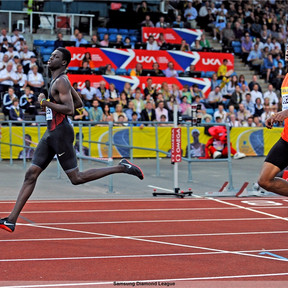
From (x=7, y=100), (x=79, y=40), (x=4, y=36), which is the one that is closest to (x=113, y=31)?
(x=79, y=40)

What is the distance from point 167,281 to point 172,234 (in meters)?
2.50

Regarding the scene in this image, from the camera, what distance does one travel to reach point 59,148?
7703mm

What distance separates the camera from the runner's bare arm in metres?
7.62

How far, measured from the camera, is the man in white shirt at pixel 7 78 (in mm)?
20828

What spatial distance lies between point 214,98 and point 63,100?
54.2 ft

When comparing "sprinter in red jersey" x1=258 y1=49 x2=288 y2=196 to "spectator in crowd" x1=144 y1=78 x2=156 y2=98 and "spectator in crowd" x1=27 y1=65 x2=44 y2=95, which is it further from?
"spectator in crowd" x1=144 y1=78 x2=156 y2=98

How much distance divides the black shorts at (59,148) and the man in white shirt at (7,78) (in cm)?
1341

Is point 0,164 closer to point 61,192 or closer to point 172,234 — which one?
point 61,192

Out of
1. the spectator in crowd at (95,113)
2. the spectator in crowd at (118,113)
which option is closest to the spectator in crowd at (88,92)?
the spectator in crowd at (95,113)

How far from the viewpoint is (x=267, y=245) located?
7.57m

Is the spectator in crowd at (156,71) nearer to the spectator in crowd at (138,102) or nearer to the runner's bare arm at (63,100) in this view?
the spectator in crowd at (138,102)

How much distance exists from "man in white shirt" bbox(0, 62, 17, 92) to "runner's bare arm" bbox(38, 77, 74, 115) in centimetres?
1338

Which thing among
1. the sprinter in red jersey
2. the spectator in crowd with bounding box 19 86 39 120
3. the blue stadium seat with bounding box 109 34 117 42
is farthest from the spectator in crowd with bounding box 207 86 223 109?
the sprinter in red jersey

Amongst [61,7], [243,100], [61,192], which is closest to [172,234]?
A: [61,192]
